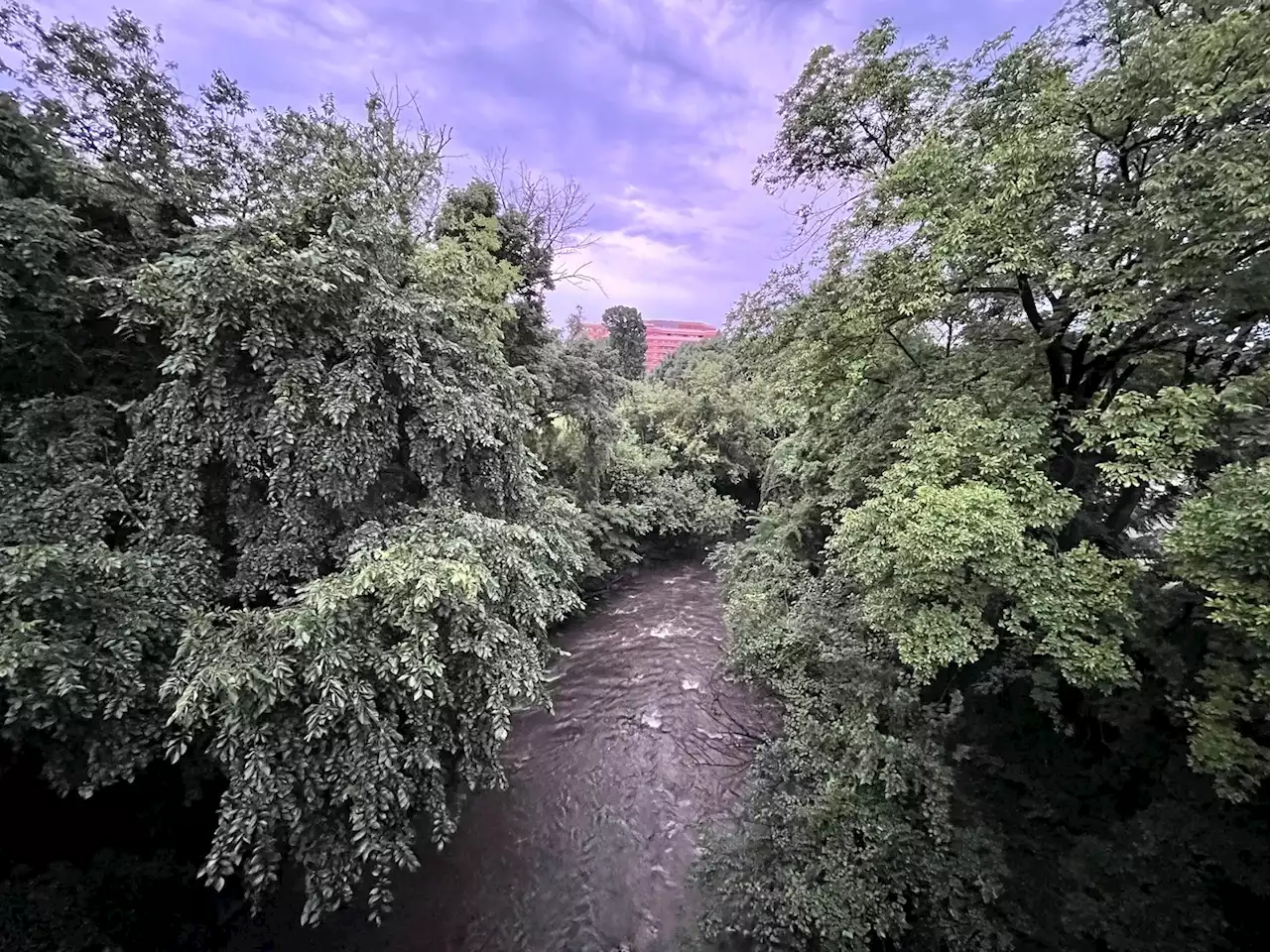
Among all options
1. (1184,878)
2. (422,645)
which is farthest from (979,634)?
(422,645)

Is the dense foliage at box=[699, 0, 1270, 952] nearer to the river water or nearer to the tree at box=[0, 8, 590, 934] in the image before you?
the river water

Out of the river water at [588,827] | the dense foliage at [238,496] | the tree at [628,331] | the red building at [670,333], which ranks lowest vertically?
the river water at [588,827]

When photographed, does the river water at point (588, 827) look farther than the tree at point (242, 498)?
Yes

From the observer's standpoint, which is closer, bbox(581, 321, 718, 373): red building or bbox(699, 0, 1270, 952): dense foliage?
bbox(699, 0, 1270, 952): dense foliage

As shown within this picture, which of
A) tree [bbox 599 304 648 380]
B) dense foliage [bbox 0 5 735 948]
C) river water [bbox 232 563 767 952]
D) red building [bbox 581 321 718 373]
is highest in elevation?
red building [bbox 581 321 718 373]

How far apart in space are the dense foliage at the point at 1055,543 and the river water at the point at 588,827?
114 cm

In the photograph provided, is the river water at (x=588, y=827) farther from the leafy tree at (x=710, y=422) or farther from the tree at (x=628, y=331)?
the tree at (x=628, y=331)

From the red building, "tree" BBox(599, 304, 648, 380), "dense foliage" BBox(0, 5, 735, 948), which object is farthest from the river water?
the red building

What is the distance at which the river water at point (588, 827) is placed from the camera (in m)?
5.09

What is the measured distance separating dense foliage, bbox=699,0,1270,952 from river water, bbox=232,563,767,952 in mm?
1139

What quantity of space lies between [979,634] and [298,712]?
5.06m

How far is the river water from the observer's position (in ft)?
16.7

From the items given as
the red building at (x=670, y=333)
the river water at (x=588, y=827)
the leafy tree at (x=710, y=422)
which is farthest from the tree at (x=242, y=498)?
the red building at (x=670, y=333)

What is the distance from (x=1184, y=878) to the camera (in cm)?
328
